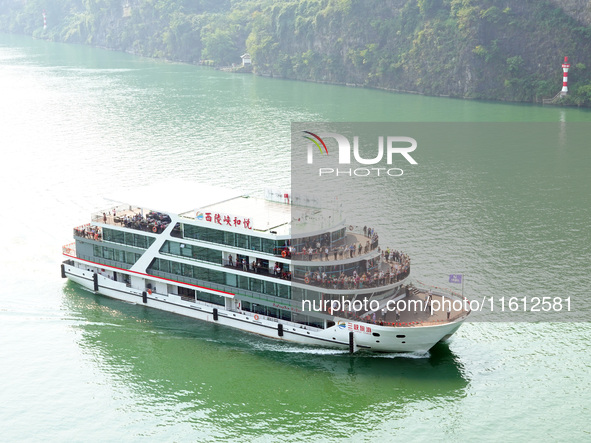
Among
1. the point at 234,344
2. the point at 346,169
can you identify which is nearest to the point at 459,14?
the point at 346,169

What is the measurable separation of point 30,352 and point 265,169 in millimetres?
36373

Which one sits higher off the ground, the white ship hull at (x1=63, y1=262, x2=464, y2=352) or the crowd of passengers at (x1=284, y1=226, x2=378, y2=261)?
the crowd of passengers at (x1=284, y1=226, x2=378, y2=261)

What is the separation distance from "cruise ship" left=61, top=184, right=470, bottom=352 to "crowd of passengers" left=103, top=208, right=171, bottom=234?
0.23 feet

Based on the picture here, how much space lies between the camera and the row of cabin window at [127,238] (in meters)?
47.1

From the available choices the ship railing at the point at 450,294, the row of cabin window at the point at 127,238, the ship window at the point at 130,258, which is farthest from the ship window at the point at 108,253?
the ship railing at the point at 450,294

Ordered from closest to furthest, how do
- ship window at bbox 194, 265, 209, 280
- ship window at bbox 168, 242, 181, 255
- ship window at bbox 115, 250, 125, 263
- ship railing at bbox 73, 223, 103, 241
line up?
ship window at bbox 194, 265, 209, 280 < ship window at bbox 168, 242, 181, 255 < ship window at bbox 115, 250, 125, 263 < ship railing at bbox 73, 223, 103, 241

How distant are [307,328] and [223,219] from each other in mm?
7437

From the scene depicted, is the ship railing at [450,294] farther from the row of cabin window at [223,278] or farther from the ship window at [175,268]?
Result: the ship window at [175,268]

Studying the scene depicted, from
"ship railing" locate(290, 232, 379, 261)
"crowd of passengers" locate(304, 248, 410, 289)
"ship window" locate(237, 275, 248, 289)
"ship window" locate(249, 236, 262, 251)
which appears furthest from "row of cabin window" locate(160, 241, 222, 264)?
"crowd of passengers" locate(304, 248, 410, 289)

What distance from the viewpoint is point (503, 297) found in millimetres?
45969

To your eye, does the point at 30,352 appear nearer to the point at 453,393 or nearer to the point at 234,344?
the point at 234,344

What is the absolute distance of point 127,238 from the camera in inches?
1885

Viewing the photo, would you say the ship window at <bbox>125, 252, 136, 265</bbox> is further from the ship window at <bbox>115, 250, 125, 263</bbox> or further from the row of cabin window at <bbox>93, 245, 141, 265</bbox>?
the ship window at <bbox>115, 250, 125, 263</bbox>

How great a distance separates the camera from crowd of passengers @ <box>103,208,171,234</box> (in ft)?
153
